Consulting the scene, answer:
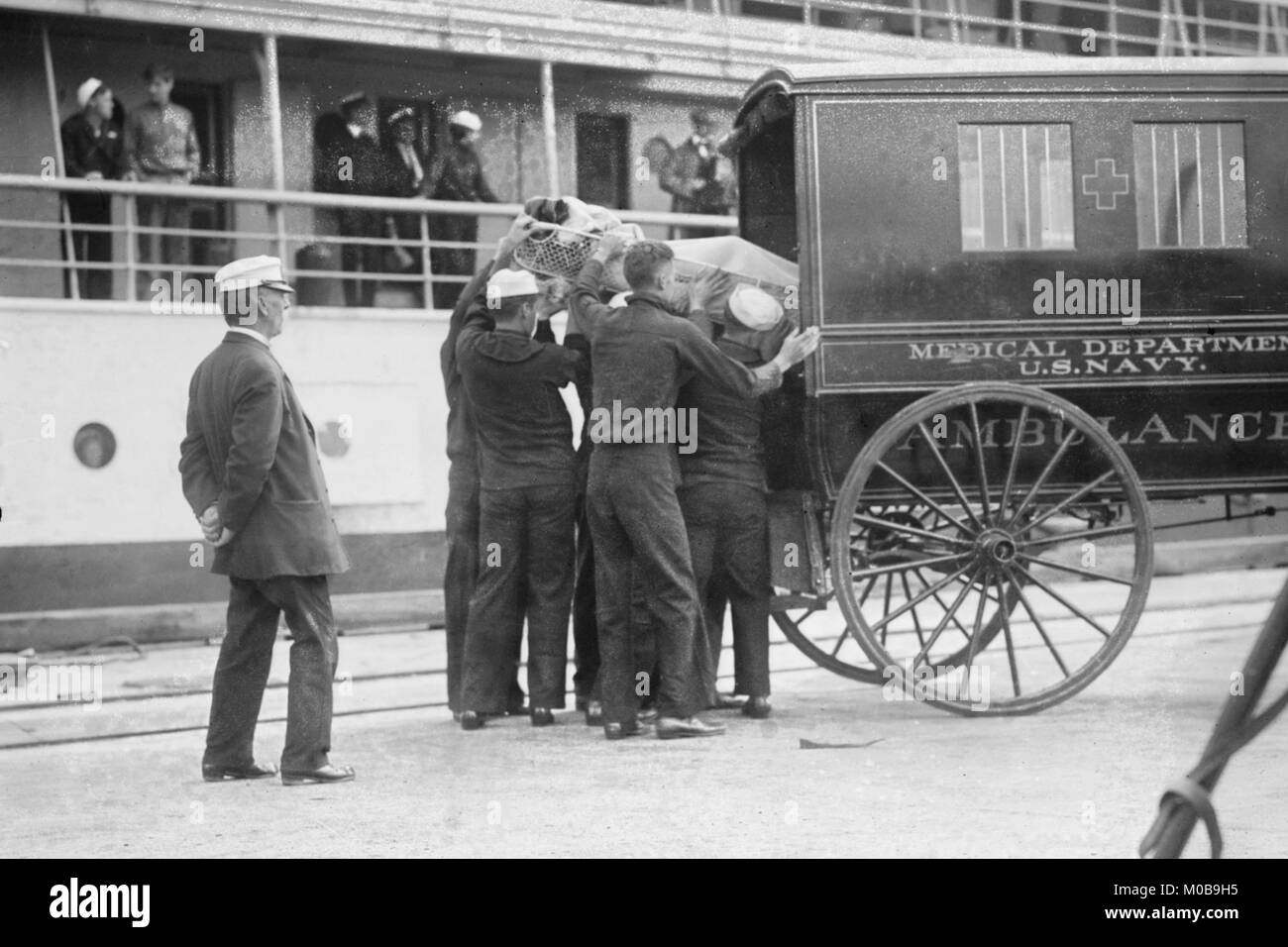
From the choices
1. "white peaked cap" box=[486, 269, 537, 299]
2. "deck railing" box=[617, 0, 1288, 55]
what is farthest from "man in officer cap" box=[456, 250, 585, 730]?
"deck railing" box=[617, 0, 1288, 55]

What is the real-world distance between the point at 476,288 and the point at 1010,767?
10.8 ft

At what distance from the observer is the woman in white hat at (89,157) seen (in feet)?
44.6

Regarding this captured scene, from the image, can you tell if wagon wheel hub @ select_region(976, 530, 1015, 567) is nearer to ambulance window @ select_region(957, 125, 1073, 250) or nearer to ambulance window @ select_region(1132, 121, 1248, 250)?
ambulance window @ select_region(957, 125, 1073, 250)

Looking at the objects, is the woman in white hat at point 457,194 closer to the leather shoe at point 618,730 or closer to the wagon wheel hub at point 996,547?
the leather shoe at point 618,730

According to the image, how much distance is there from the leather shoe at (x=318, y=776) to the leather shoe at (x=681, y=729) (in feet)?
4.68

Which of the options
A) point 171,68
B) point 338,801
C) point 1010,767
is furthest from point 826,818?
point 171,68

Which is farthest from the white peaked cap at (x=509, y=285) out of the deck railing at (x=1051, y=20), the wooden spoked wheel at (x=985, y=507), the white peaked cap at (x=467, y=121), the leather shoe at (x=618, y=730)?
the deck railing at (x=1051, y=20)

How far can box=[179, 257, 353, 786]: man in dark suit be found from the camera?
6824mm

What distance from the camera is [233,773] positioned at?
707cm

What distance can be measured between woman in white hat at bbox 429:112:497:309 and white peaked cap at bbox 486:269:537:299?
705cm

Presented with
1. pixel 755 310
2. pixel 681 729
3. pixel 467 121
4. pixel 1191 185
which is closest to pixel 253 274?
pixel 755 310

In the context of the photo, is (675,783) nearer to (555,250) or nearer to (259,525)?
(259,525)
